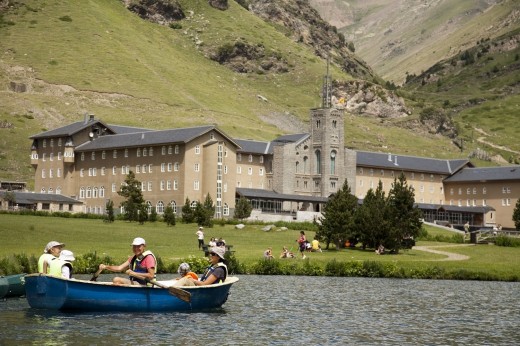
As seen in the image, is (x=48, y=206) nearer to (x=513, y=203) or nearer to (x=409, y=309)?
(x=513, y=203)

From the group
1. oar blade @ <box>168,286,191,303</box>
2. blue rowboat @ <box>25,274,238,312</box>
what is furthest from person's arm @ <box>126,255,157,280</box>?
oar blade @ <box>168,286,191,303</box>

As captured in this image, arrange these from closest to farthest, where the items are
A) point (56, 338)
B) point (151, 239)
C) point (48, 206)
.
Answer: point (56, 338) < point (151, 239) < point (48, 206)

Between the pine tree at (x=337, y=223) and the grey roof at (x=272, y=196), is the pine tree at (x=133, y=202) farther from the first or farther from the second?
the grey roof at (x=272, y=196)

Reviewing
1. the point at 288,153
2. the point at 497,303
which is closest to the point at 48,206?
the point at 288,153

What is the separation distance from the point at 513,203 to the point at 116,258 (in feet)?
359

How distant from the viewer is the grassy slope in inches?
2857

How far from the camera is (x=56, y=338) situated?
115 ft

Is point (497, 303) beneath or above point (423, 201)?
beneath

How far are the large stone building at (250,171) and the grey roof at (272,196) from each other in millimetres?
190

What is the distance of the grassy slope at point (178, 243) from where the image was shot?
72562mm

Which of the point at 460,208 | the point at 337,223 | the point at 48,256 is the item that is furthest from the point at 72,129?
the point at 48,256

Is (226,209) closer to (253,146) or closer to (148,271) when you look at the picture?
(253,146)

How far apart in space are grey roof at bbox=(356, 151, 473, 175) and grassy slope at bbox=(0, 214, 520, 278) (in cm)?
6324

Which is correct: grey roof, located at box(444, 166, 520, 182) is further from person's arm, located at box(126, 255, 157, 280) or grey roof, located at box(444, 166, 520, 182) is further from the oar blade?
person's arm, located at box(126, 255, 157, 280)
